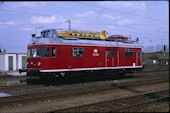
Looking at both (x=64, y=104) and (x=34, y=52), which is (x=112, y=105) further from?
(x=34, y=52)

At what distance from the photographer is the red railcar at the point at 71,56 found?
2045 centimetres

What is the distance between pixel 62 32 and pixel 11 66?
63.2 feet

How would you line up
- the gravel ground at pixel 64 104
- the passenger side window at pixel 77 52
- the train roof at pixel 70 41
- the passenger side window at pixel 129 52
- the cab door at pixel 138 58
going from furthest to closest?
the cab door at pixel 138 58, the passenger side window at pixel 129 52, the passenger side window at pixel 77 52, the train roof at pixel 70 41, the gravel ground at pixel 64 104

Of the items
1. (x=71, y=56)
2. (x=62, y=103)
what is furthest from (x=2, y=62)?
(x=62, y=103)

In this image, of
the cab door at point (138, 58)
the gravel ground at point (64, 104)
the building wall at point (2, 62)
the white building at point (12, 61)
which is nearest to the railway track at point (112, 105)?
the gravel ground at point (64, 104)

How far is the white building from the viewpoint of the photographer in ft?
125

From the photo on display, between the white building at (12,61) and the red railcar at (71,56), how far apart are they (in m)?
16.7

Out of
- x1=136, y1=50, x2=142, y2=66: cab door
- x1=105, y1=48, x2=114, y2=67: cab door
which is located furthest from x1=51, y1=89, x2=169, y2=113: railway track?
x1=136, y1=50, x2=142, y2=66: cab door

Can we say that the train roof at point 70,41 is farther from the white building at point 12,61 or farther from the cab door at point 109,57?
the white building at point 12,61

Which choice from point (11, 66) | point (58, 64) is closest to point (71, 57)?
point (58, 64)

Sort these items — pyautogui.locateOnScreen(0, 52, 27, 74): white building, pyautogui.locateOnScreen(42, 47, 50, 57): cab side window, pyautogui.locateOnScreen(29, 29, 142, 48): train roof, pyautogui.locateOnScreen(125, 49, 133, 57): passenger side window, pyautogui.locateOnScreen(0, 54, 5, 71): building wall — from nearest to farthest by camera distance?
pyautogui.locateOnScreen(42, 47, 50, 57): cab side window < pyautogui.locateOnScreen(29, 29, 142, 48): train roof < pyautogui.locateOnScreen(125, 49, 133, 57): passenger side window < pyautogui.locateOnScreen(0, 54, 5, 71): building wall < pyautogui.locateOnScreen(0, 52, 27, 74): white building

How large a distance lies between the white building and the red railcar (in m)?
16.7

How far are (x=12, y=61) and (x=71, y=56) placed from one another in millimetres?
19269

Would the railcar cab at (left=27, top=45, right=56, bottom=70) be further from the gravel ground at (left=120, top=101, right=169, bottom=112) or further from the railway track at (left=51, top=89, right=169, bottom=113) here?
the gravel ground at (left=120, top=101, right=169, bottom=112)
